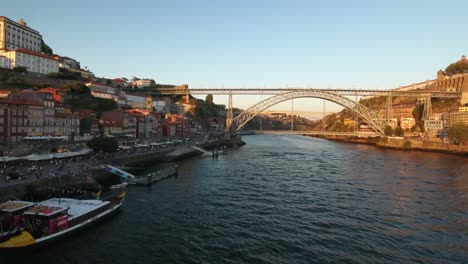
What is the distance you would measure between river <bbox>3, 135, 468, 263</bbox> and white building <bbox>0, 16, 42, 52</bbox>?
41.9 meters

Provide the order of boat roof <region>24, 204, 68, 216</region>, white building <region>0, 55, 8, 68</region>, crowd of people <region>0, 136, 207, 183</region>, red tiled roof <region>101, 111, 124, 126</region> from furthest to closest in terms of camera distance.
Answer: white building <region>0, 55, 8, 68</region> → red tiled roof <region>101, 111, 124, 126</region> → crowd of people <region>0, 136, 207, 183</region> → boat roof <region>24, 204, 68, 216</region>

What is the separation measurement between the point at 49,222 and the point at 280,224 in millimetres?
9561

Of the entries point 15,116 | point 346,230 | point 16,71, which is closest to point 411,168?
point 346,230

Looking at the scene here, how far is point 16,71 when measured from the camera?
1800 inches

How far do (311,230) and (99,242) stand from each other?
28.7ft

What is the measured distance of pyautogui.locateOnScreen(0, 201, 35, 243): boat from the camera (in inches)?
512

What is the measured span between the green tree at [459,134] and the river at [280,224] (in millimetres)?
31957

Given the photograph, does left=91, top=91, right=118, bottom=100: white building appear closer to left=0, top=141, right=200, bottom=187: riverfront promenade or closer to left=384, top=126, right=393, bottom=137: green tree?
left=0, top=141, right=200, bottom=187: riverfront promenade

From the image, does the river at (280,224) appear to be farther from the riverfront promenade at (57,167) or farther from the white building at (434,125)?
the white building at (434,125)

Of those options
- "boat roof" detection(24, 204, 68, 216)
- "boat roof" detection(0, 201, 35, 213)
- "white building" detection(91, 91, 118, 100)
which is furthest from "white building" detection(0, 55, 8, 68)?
"boat roof" detection(24, 204, 68, 216)

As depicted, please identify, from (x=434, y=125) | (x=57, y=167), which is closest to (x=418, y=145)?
(x=434, y=125)

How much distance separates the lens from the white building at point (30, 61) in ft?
158

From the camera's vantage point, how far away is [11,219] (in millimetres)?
13711

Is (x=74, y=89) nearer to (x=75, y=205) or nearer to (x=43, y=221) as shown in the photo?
(x=75, y=205)
